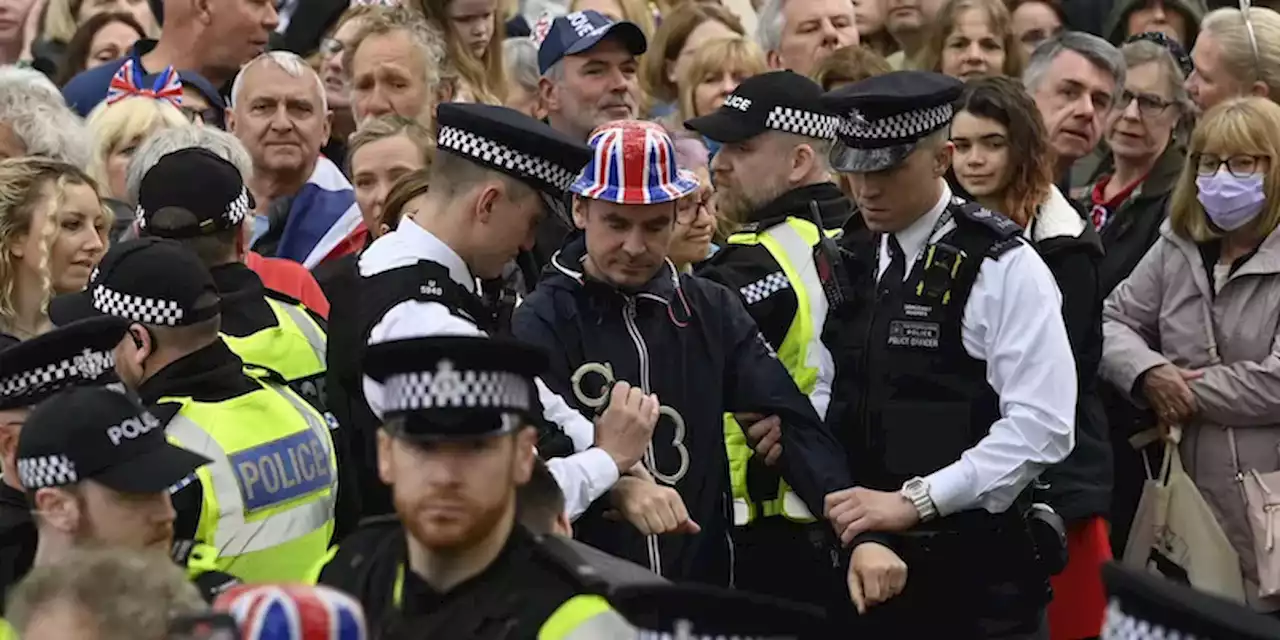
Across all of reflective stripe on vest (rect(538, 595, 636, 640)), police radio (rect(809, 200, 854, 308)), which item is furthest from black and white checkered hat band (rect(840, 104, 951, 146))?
reflective stripe on vest (rect(538, 595, 636, 640))

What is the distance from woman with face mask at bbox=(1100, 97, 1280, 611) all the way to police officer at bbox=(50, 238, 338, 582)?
9.90 feet

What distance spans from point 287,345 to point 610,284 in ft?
3.06

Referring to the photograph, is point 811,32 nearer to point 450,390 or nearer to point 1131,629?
point 450,390

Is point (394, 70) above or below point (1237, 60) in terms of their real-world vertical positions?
below

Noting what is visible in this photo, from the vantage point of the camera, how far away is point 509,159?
19.6 ft

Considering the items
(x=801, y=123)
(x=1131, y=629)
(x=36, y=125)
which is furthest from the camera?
(x=36, y=125)

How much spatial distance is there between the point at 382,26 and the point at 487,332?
3.35 m

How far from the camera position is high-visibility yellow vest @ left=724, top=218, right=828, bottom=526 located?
686cm

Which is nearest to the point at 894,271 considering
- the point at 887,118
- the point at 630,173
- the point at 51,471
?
the point at 887,118

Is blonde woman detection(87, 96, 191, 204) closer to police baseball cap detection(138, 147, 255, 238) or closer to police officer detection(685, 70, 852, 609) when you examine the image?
police baseball cap detection(138, 147, 255, 238)

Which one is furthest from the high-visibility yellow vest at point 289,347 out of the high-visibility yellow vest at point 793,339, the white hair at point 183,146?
the high-visibility yellow vest at point 793,339

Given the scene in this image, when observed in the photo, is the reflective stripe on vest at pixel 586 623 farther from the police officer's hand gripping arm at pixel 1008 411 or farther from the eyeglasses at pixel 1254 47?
the eyeglasses at pixel 1254 47

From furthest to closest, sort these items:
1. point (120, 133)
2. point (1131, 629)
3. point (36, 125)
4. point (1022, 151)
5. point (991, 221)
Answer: point (120, 133) < point (36, 125) < point (1022, 151) < point (991, 221) < point (1131, 629)

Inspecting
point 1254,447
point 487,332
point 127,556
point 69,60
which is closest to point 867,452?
point 487,332
